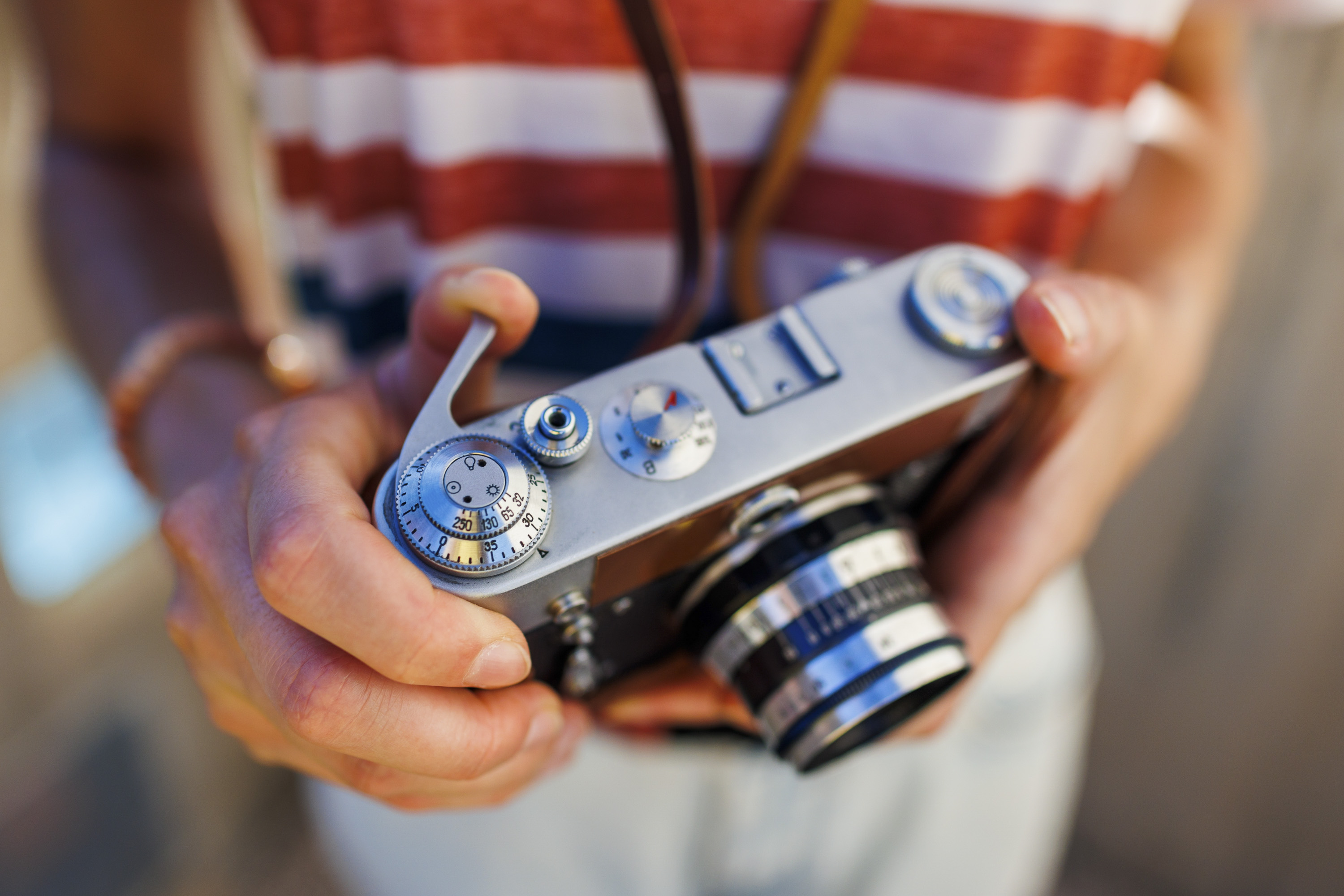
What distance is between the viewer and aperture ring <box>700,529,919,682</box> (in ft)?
1.41

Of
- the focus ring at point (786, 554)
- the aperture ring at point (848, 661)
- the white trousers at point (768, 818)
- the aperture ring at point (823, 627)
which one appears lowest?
the white trousers at point (768, 818)

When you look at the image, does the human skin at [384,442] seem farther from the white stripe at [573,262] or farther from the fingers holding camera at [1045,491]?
the white stripe at [573,262]

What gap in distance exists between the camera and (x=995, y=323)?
435 millimetres

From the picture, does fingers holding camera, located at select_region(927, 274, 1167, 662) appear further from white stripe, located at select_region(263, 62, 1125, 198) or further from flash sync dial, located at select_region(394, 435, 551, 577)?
flash sync dial, located at select_region(394, 435, 551, 577)

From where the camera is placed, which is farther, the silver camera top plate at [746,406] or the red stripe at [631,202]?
the red stripe at [631,202]

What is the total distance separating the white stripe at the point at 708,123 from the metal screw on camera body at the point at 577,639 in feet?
0.89

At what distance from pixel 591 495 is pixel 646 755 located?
304 mm

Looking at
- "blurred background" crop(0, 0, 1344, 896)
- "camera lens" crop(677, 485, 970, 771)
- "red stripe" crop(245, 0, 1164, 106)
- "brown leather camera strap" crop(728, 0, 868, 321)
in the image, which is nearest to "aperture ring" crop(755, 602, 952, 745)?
"camera lens" crop(677, 485, 970, 771)

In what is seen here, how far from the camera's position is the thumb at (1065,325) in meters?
0.42

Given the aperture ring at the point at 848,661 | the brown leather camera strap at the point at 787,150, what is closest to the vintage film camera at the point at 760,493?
the aperture ring at the point at 848,661

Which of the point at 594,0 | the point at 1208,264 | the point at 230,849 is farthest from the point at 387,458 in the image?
the point at 230,849

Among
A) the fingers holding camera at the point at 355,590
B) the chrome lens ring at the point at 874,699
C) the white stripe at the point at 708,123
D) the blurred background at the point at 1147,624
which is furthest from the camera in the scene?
the blurred background at the point at 1147,624

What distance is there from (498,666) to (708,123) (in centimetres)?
35

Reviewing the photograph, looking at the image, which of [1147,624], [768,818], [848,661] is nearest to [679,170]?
[848,661]
